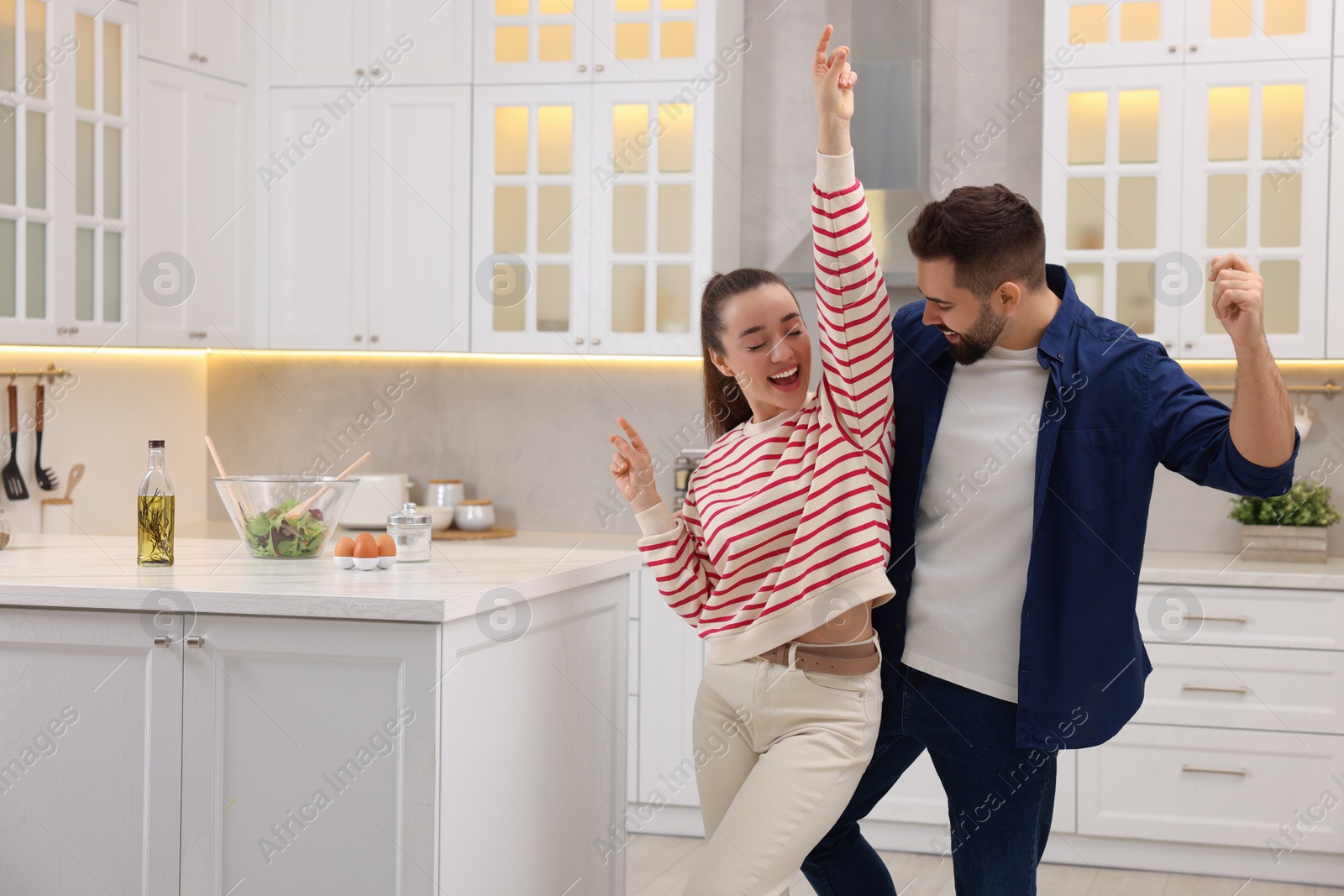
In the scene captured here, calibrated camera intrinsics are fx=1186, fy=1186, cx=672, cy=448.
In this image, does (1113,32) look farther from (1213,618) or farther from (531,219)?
(531,219)

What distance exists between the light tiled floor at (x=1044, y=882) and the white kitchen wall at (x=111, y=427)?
1980 millimetres

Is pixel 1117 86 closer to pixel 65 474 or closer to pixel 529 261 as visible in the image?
pixel 529 261

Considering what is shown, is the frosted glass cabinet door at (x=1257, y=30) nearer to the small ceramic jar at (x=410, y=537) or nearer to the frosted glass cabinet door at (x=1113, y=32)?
the frosted glass cabinet door at (x=1113, y=32)

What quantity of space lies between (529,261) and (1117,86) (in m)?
1.76

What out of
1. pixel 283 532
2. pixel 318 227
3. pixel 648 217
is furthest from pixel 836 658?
pixel 318 227

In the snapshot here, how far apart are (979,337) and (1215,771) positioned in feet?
6.67

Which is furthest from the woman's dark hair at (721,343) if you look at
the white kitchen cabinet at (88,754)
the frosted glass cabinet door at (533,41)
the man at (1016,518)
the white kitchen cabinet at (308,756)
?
the frosted glass cabinet door at (533,41)

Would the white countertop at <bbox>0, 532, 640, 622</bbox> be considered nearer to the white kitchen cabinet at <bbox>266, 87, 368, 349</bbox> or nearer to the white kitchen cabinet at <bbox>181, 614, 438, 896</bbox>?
the white kitchen cabinet at <bbox>181, 614, 438, 896</bbox>

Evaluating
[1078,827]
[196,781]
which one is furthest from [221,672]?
[1078,827]

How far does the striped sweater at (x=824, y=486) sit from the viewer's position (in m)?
1.53

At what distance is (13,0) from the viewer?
10.0 ft

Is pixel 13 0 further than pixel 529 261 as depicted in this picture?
No

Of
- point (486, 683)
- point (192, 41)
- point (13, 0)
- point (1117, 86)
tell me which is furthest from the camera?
point (192, 41)

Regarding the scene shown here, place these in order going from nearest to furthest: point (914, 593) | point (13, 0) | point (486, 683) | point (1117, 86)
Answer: point (914, 593), point (486, 683), point (13, 0), point (1117, 86)
